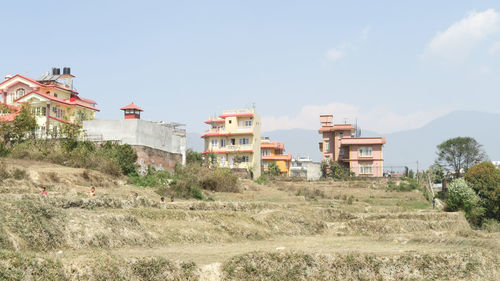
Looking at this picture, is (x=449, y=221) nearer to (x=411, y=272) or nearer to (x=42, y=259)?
(x=411, y=272)

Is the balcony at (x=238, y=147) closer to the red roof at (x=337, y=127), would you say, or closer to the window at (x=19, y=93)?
the red roof at (x=337, y=127)

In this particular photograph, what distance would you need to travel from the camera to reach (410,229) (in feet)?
120

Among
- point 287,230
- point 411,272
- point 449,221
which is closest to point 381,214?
point 449,221

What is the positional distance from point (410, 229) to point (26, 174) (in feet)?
78.0

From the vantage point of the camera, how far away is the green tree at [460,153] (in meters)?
87.5

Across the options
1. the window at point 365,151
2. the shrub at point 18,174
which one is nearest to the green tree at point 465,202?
the window at point 365,151

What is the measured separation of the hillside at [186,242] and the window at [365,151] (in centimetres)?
4066

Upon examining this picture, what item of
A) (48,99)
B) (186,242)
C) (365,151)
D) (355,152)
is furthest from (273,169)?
(186,242)

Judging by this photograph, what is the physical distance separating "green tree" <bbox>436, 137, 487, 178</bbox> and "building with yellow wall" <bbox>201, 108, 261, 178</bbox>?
33294mm

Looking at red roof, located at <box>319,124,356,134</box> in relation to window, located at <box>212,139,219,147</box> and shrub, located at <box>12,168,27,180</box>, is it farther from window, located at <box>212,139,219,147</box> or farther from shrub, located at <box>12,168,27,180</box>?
shrub, located at <box>12,168,27,180</box>

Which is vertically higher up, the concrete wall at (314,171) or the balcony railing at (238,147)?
the balcony railing at (238,147)

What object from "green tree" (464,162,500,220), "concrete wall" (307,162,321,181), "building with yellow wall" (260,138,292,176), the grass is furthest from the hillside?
"building with yellow wall" (260,138,292,176)

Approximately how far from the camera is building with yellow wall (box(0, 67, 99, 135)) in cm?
5862

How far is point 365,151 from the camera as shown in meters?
77.3
